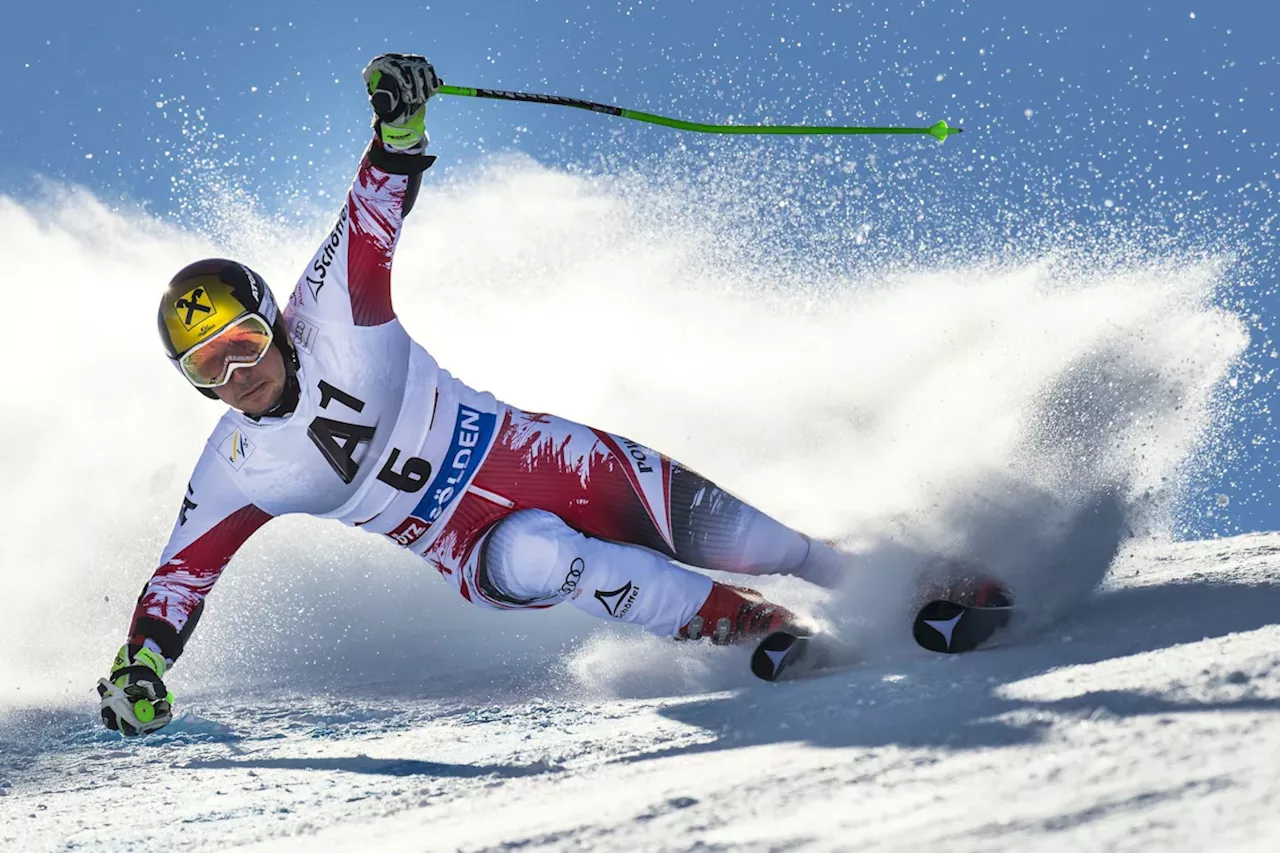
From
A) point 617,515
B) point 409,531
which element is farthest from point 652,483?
point 409,531

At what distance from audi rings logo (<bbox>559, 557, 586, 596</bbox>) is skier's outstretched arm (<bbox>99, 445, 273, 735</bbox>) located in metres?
1.32

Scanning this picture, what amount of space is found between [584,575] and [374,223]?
61.2 inches

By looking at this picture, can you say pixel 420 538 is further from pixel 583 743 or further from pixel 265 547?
pixel 265 547

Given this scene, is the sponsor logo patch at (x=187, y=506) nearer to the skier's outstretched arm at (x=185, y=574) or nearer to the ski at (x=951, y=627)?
the skier's outstretched arm at (x=185, y=574)

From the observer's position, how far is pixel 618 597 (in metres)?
4.40

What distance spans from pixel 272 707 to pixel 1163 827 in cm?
502

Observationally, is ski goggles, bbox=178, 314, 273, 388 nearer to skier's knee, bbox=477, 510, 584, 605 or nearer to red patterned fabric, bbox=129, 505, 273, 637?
red patterned fabric, bbox=129, 505, 273, 637

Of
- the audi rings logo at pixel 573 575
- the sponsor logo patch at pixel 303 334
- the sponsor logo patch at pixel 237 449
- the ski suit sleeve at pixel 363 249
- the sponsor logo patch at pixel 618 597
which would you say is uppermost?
the ski suit sleeve at pixel 363 249

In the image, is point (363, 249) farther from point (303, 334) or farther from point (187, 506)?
point (187, 506)

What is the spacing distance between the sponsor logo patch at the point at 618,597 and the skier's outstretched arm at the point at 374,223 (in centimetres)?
138

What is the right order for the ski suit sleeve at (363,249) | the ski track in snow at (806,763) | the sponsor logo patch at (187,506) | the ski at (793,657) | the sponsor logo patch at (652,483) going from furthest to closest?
the sponsor logo patch at (652,483), the sponsor logo patch at (187,506), the ski suit sleeve at (363,249), the ski at (793,657), the ski track in snow at (806,763)

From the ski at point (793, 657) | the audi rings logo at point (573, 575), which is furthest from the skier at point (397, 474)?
the ski at point (793, 657)

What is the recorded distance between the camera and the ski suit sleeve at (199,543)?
15.0ft

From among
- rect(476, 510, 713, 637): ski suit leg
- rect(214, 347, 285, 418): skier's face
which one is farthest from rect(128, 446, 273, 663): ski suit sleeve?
rect(476, 510, 713, 637): ski suit leg
